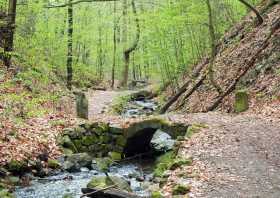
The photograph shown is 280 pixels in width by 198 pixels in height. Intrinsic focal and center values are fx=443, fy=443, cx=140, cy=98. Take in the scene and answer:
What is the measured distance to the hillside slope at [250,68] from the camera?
18.2 m

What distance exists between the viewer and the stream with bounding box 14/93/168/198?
12.0m

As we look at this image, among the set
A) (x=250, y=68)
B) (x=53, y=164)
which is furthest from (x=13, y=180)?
(x=250, y=68)

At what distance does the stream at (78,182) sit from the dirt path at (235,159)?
1.71 metres

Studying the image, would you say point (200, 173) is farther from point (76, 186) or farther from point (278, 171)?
point (76, 186)

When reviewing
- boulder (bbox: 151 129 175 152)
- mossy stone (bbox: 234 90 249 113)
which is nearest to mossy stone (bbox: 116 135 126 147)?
boulder (bbox: 151 129 175 152)

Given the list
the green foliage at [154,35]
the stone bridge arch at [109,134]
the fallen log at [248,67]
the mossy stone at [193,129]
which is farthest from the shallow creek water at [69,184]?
the fallen log at [248,67]

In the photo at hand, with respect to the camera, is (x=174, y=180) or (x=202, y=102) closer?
(x=174, y=180)

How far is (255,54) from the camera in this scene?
68.3ft

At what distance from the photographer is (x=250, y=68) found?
20672 mm

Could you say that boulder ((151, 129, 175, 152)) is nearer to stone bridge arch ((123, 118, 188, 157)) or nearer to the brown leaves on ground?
stone bridge arch ((123, 118, 188, 157))

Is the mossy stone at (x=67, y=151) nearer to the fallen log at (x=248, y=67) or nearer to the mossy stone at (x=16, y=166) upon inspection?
the mossy stone at (x=16, y=166)

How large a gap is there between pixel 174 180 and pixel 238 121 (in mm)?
6503

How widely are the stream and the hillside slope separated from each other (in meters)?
5.09


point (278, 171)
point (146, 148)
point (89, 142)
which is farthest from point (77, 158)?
point (278, 171)
